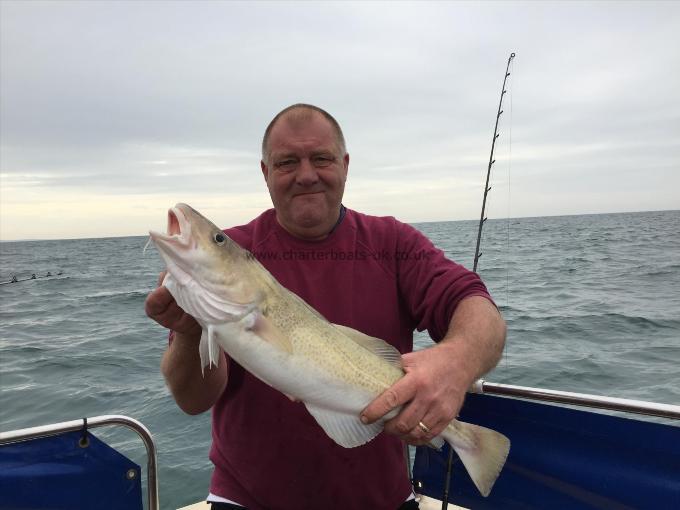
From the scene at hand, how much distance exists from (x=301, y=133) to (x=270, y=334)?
125 cm

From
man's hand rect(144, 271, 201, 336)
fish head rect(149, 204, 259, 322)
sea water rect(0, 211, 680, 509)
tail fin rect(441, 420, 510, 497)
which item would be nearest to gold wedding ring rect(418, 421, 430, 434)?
tail fin rect(441, 420, 510, 497)

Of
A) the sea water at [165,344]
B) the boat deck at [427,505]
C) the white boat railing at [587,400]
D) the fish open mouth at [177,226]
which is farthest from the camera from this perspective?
the sea water at [165,344]

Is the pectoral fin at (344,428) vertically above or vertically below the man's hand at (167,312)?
below

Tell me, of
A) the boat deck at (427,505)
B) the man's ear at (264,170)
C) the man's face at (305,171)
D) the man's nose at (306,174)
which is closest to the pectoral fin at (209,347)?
the man's face at (305,171)

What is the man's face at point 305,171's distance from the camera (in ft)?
9.40

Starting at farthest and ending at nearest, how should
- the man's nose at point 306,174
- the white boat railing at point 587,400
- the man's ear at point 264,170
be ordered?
1. the man's ear at point 264,170
2. the man's nose at point 306,174
3. the white boat railing at point 587,400

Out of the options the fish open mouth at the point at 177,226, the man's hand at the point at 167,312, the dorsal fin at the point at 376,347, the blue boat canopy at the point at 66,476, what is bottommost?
the blue boat canopy at the point at 66,476

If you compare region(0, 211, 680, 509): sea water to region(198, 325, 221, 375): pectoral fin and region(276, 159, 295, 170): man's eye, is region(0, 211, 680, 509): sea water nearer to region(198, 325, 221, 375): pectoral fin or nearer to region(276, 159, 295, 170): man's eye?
region(198, 325, 221, 375): pectoral fin

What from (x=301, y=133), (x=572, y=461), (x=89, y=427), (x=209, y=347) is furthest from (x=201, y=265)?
(x=572, y=461)

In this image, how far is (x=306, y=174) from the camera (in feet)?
9.32

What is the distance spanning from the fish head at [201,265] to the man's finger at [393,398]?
721mm

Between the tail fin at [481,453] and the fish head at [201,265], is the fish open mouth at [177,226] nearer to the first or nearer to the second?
the fish head at [201,265]

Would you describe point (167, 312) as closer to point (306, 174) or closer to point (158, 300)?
point (158, 300)

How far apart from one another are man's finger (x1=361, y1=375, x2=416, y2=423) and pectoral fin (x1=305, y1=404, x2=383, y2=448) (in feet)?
0.58
